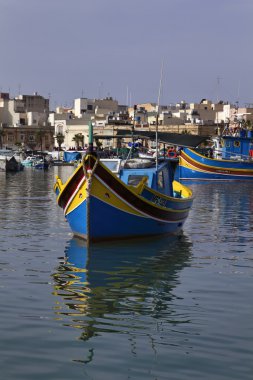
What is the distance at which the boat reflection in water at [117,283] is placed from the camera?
42.2ft

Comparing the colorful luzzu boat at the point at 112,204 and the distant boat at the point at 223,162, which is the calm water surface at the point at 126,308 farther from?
the distant boat at the point at 223,162

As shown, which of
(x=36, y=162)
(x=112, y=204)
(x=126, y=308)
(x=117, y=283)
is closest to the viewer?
(x=126, y=308)

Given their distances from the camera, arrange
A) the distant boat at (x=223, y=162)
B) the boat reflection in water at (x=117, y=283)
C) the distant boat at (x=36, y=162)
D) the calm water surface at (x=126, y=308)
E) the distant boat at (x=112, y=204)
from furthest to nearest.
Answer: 1. the distant boat at (x=36, y=162)
2. the distant boat at (x=223, y=162)
3. the distant boat at (x=112, y=204)
4. the boat reflection in water at (x=117, y=283)
5. the calm water surface at (x=126, y=308)

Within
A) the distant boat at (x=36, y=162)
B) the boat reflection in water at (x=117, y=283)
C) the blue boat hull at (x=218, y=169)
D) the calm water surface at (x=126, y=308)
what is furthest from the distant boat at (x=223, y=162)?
the boat reflection in water at (x=117, y=283)

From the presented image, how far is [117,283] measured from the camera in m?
16.1

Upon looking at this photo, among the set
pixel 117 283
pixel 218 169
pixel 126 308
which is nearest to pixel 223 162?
pixel 218 169

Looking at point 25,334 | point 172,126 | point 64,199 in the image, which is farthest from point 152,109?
point 25,334

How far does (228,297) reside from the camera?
48.1ft

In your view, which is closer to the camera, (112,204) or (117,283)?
(117,283)

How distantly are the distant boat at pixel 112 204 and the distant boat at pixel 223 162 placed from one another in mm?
A: 47114

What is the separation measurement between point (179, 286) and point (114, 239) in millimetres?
5835

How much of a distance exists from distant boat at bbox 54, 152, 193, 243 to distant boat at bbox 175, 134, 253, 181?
4711 cm

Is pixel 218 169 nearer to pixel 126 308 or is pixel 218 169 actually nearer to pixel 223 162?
pixel 223 162

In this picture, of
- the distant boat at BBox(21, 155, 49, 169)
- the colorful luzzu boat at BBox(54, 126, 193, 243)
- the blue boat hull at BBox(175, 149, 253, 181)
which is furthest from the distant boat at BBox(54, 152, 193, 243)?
the distant boat at BBox(21, 155, 49, 169)
